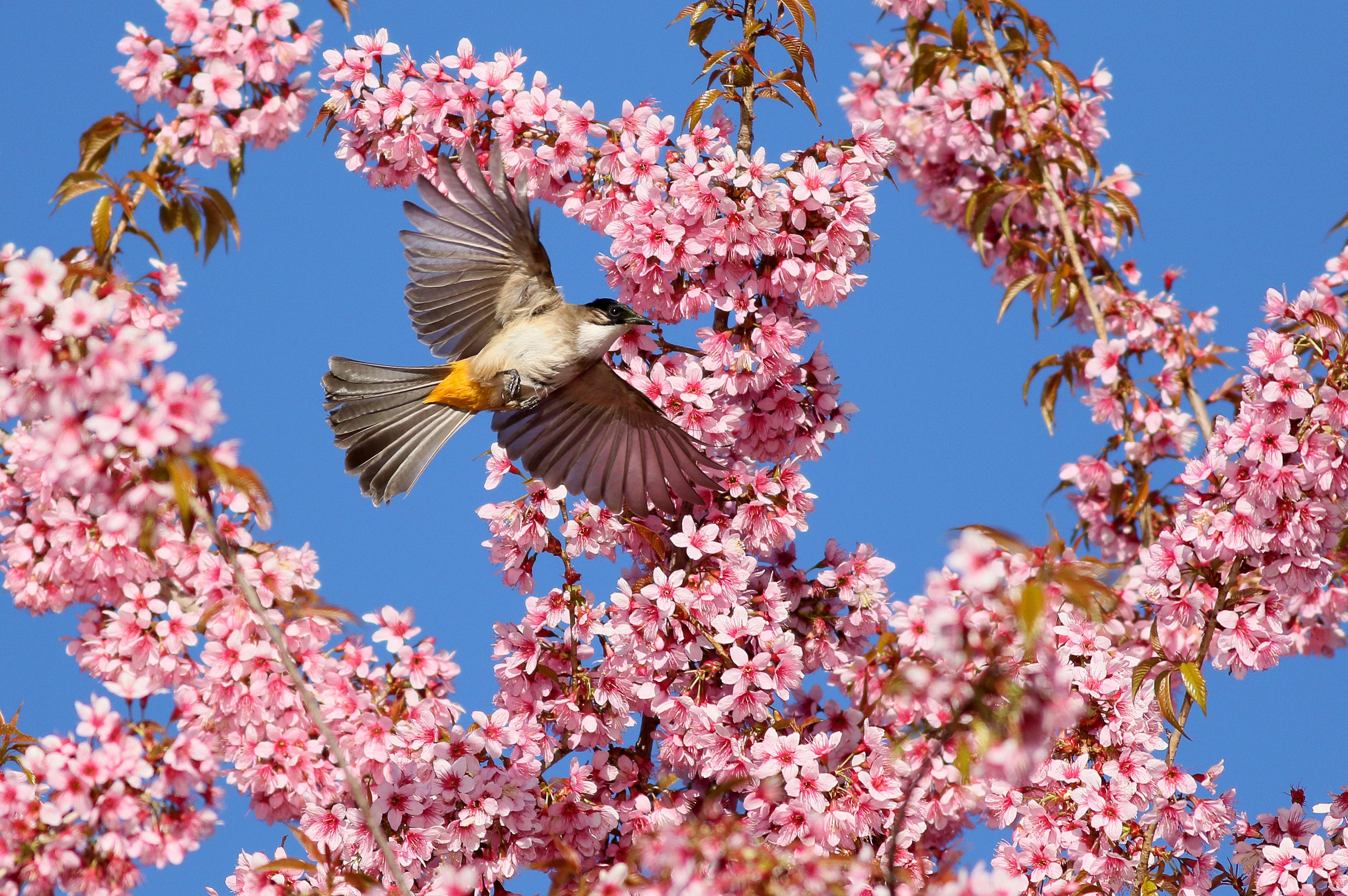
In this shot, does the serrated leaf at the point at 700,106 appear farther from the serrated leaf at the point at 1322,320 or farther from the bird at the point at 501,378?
the serrated leaf at the point at 1322,320

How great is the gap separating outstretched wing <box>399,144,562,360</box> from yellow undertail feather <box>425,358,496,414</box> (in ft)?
→ 0.33

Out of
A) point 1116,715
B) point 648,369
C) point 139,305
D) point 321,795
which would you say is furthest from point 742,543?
point 139,305

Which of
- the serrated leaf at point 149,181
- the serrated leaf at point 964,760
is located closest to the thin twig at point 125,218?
the serrated leaf at point 149,181

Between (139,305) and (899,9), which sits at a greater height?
(899,9)

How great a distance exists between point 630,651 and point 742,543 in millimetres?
530

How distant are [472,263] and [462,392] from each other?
581 millimetres

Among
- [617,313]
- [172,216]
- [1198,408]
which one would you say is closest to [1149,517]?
[1198,408]

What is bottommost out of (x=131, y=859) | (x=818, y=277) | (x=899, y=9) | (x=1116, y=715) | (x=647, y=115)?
(x=131, y=859)

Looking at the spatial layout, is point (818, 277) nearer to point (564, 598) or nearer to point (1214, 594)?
point (564, 598)

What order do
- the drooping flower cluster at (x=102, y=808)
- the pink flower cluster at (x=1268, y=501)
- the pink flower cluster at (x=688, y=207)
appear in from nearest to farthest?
1. the drooping flower cluster at (x=102, y=808)
2. the pink flower cluster at (x=1268, y=501)
3. the pink flower cluster at (x=688, y=207)

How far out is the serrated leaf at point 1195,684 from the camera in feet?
11.5

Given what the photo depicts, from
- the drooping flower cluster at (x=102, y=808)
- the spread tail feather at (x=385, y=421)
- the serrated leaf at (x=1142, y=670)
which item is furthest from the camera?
the spread tail feather at (x=385, y=421)

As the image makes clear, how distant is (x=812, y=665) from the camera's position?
418 centimetres

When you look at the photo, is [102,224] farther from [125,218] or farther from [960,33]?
[960,33]
